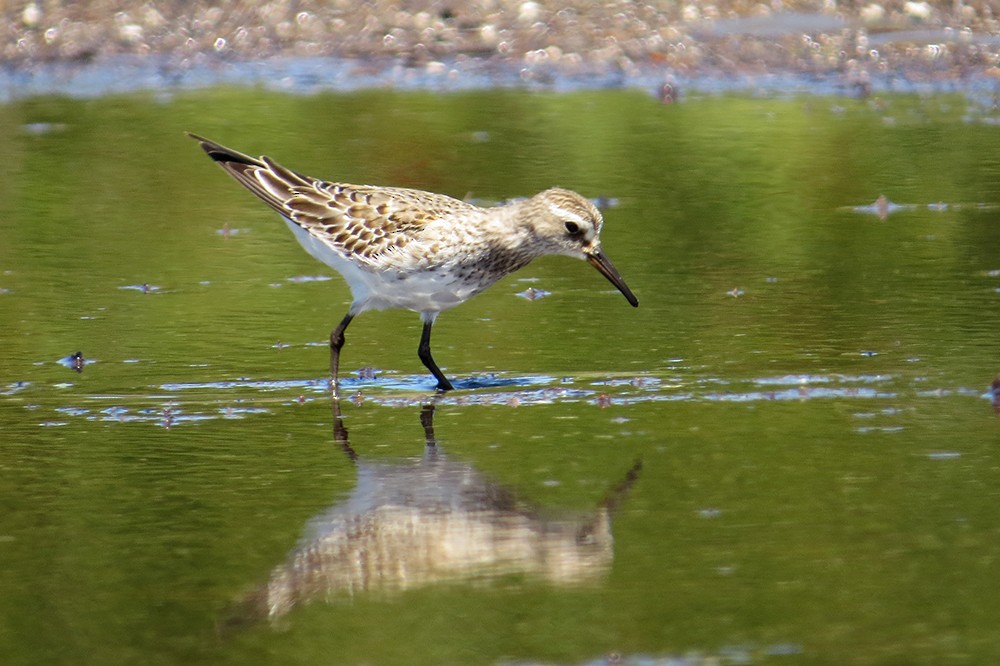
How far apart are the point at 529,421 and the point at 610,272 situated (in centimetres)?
145

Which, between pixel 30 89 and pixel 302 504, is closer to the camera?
pixel 302 504

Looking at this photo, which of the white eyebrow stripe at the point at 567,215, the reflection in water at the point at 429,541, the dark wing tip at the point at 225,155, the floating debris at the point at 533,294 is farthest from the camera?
the floating debris at the point at 533,294

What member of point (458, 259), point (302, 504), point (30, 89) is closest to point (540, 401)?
point (458, 259)

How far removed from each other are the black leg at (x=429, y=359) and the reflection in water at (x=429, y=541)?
4.95 ft

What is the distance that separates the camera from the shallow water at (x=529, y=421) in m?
5.10

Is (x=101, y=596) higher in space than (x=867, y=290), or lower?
higher

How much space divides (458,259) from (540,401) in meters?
1.08

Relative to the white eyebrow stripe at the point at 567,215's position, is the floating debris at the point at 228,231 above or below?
below

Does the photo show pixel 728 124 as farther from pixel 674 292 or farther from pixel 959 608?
pixel 959 608

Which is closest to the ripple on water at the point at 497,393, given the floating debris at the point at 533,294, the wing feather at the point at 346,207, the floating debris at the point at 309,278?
the wing feather at the point at 346,207

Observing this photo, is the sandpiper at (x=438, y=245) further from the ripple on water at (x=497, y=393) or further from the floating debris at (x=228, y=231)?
the floating debris at (x=228, y=231)

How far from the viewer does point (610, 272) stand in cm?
858

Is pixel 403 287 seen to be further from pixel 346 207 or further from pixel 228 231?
pixel 228 231

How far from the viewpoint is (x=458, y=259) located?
8.47 metres
